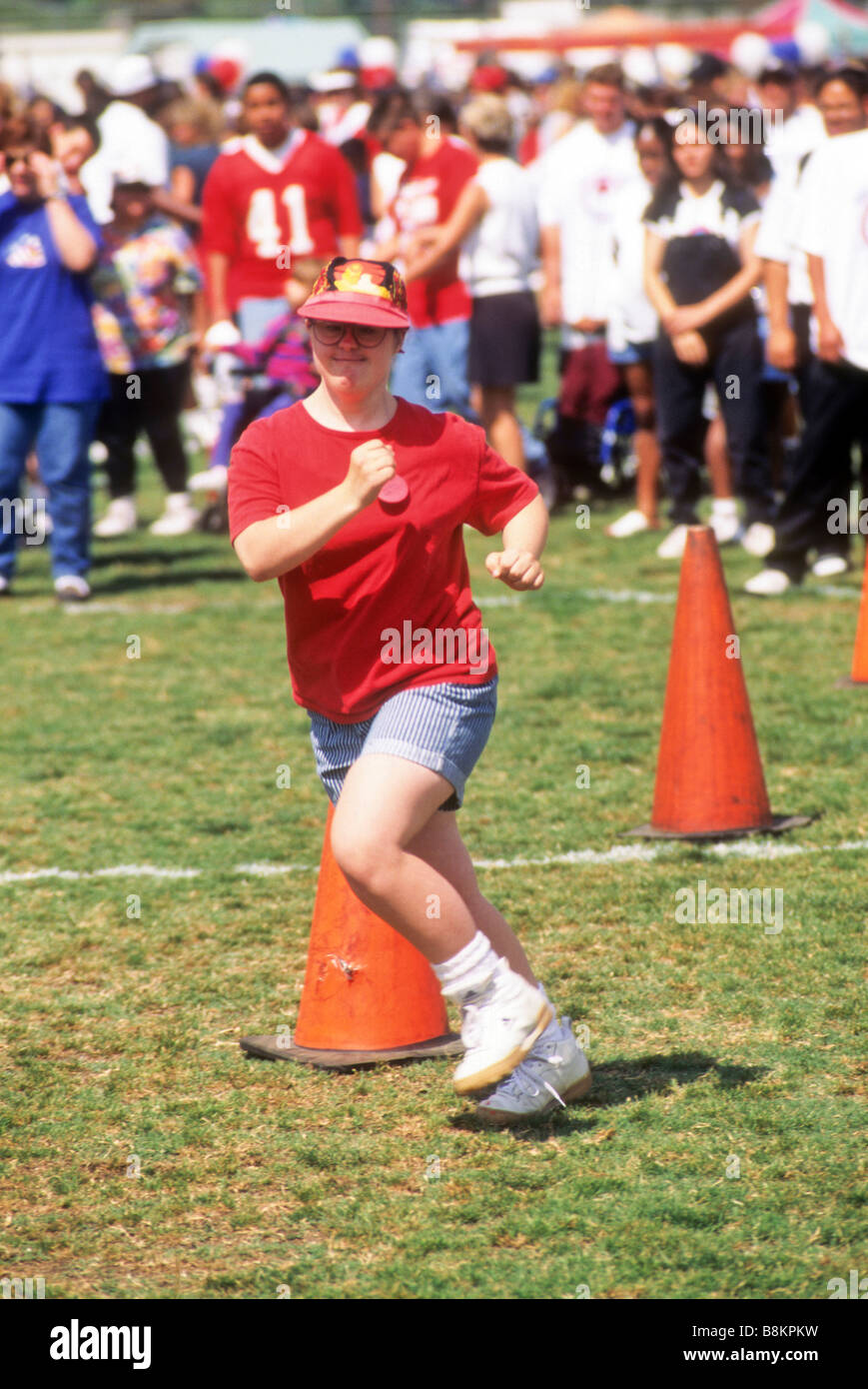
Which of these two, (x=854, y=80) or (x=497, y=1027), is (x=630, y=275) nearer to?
(x=854, y=80)

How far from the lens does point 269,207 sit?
11.2 meters

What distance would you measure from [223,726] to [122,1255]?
4.29 meters

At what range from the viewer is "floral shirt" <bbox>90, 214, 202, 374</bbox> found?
38.1 feet

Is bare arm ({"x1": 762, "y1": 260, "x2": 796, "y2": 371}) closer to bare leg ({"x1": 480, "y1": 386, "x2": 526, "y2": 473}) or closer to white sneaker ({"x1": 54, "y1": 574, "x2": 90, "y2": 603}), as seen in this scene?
bare leg ({"x1": 480, "y1": 386, "x2": 526, "y2": 473})

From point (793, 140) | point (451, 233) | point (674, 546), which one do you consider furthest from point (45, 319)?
point (793, 140)

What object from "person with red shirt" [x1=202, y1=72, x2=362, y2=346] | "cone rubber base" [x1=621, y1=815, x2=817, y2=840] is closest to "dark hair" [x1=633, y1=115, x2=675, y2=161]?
"person with red shirt" [x1=202, y1=72, x2=362, y2=346]

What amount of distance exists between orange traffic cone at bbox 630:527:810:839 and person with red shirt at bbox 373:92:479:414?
5.25m

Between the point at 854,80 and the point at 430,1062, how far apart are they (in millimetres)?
6322

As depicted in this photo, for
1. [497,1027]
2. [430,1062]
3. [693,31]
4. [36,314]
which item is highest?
[693,31]

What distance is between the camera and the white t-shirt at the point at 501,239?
11.7 metres

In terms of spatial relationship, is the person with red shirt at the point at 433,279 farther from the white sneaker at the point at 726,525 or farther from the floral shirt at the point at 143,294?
the white sneaker at the point at 726,525

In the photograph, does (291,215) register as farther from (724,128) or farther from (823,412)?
(823,412)

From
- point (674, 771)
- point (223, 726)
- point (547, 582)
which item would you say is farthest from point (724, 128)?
point (674, 771)

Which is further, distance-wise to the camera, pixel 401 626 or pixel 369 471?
pixel 401 626
